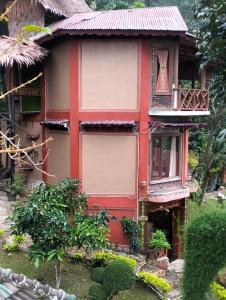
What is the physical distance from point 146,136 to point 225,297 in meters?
5.60

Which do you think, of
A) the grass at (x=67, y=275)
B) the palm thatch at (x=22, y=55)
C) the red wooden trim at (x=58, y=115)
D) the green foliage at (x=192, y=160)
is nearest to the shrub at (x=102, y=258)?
the grass at (x=67, y=275)

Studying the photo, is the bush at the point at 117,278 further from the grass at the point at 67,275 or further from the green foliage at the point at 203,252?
the grass at the point at 67,275

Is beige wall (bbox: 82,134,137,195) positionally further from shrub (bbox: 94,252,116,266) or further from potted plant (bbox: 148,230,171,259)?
shrub (bbox: 94,252,116,266)

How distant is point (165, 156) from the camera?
1408 centimetres

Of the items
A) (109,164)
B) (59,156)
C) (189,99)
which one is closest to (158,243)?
(109,164)

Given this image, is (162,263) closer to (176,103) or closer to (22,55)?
(176,103)

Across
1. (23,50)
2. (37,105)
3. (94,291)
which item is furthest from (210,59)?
(37,105)

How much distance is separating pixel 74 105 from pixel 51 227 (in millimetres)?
5556

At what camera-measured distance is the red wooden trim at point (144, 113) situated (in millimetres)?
12406

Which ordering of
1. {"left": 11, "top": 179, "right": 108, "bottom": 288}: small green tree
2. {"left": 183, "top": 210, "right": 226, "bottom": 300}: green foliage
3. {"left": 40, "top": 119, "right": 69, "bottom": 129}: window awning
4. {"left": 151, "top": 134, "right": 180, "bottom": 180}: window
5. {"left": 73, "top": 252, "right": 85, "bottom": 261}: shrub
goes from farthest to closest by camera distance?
{"left": 151, "top": 134, "right": 180, "bottom": 180}: window < {"left": 40, "top": 119, "right": 69, "bottom": 129}: window awning < {"left": 73, "top": 252, "right": 85, "bottom": 261}: shrub < {"left": 11, "top": 179, "right": 108, "bottom": 288}: small green tree < {"left": 183, "top": 210, "right": 226, "bottom": 300}: green foliage

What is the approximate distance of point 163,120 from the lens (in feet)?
42.5

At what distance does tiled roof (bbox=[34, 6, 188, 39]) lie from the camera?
11.9 m

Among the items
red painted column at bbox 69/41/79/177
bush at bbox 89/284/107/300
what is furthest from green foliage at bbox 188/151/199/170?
bush at bbox 89/284/107/300

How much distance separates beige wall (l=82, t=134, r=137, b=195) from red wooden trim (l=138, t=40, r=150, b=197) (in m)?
0.25
